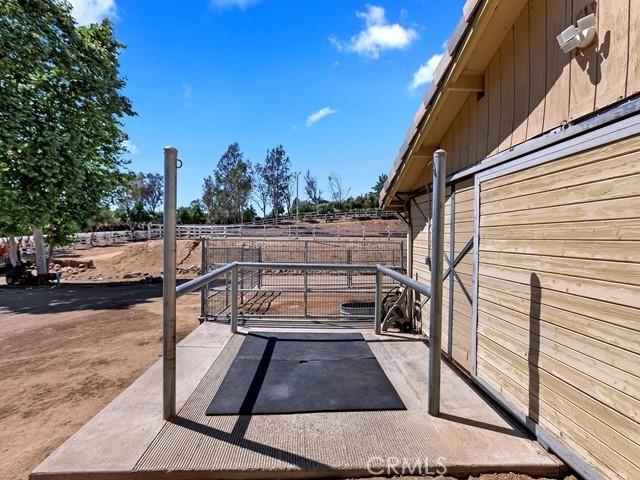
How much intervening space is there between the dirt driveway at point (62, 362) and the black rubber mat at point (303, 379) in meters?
1.11

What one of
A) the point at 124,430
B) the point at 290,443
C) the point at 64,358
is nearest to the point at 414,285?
the point at 290,443

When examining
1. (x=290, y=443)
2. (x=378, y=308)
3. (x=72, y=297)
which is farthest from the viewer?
(x=72, y=297)

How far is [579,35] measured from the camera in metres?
1.82

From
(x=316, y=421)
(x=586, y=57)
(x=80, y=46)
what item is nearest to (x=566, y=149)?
(x=586, y=57)

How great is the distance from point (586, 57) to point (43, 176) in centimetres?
1285

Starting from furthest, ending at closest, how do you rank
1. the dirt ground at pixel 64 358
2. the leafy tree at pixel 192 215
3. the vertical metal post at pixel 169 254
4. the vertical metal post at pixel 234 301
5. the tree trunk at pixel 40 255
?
the leafy tree at pixel 192 215, the tree trunk at pixel 40 255, the vertical metal post at pixel 234 301, the dirt ground at pixel 64 358, the vertical metal post at pixel 169 254

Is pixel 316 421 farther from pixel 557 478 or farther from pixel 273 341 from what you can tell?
pixel 273 341

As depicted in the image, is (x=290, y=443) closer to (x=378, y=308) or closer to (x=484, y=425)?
(x=484, y=425)

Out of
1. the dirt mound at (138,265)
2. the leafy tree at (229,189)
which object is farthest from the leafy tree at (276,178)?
the dirt mound at (138,265)

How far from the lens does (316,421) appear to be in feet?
7.27

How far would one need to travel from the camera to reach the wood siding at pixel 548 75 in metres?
1.63

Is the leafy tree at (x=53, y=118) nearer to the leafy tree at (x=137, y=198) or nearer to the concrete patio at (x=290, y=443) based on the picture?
the leafy tree at (x=137, y=198)

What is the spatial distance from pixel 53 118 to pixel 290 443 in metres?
12.8

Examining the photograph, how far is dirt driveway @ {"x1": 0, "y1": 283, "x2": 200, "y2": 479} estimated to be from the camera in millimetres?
2350
